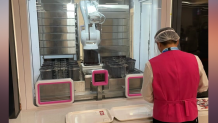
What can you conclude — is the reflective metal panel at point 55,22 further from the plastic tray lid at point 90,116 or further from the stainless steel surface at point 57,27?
the plastic tray lid at point 90,116

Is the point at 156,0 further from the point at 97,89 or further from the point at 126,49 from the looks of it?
the point at 97,89

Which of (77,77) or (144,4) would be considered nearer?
(77,77)

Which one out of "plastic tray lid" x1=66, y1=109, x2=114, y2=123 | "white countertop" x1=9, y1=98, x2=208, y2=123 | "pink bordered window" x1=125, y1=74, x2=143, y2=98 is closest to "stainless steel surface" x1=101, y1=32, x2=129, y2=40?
"pink bordered window" x1=125, y1=74, x2=143, y2=98

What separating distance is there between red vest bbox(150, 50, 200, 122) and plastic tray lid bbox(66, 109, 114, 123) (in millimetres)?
310

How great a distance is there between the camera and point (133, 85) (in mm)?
1475

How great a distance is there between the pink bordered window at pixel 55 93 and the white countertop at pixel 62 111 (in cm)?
4

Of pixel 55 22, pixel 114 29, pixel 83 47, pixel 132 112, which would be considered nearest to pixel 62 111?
pixel 132 112

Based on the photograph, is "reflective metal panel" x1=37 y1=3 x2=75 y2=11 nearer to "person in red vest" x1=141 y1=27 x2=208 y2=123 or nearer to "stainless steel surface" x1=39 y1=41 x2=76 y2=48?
"stainless steel surface" x1=39 y1=41 x2=76 y2=48

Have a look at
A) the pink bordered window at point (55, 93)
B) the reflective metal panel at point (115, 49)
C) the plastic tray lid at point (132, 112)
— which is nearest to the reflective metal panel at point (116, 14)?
the reflective metal panel at point (115, 49)

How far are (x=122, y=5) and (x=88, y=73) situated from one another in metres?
0.71

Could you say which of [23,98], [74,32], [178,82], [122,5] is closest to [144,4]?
[122,5]

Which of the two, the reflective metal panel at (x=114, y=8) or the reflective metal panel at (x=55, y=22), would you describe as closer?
the reflective metal panel at (x=55, y=22)

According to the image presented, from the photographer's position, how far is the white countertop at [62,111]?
108 cm

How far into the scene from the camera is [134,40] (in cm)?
173
